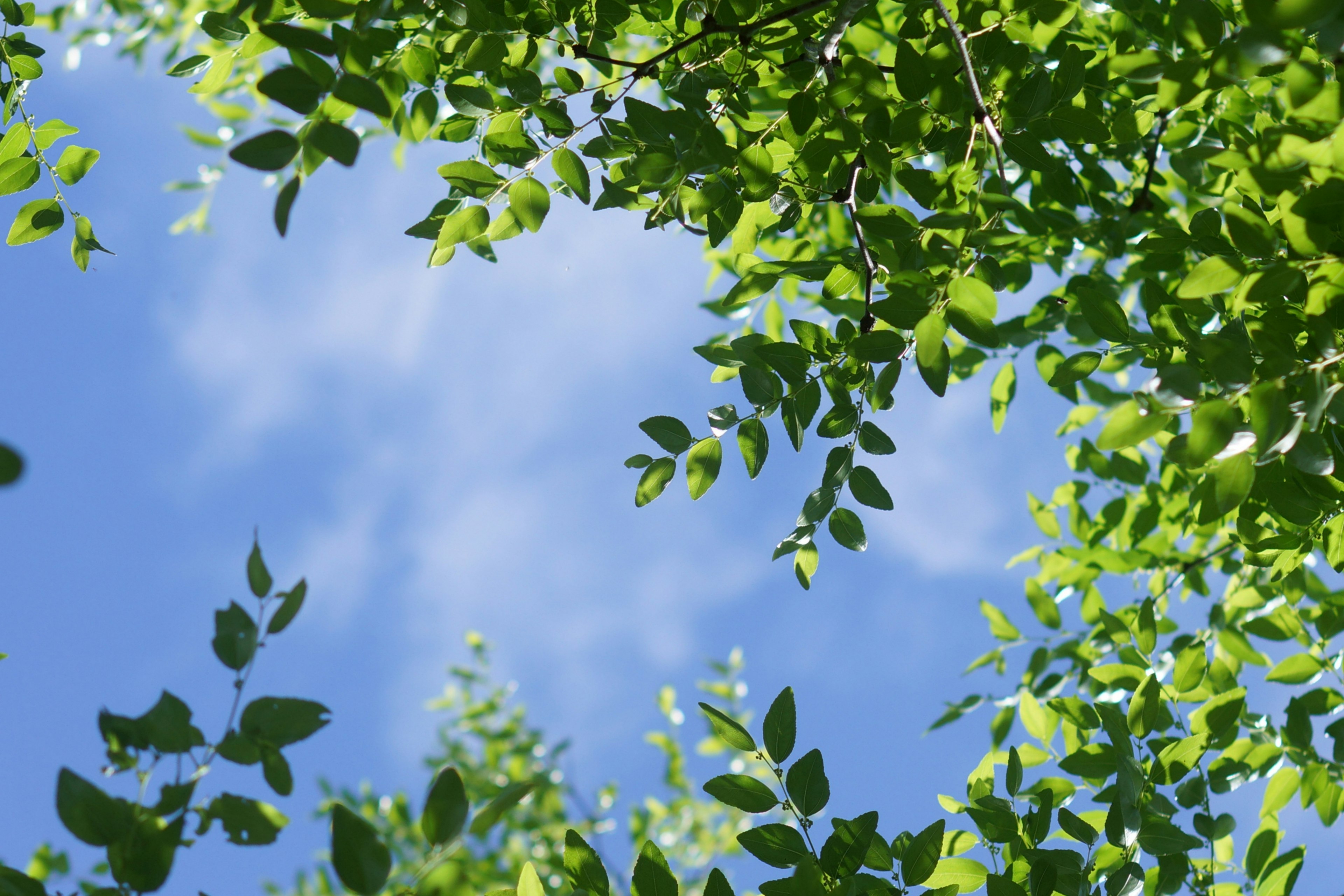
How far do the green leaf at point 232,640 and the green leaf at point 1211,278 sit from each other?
111 cm

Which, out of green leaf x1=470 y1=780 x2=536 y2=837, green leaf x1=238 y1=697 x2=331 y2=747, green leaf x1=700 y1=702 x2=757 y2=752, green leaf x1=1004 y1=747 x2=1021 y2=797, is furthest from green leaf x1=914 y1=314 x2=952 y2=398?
green leaf x1=238 y1=697 x2=331 y2=747

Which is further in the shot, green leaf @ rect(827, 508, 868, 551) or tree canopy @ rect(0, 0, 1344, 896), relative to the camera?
green leaf @ rect(827, 508, 868, 551)

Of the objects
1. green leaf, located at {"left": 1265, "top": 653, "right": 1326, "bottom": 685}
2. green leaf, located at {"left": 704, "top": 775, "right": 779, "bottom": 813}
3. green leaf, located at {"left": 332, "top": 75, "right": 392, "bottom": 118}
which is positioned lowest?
green leaf, located at {"left": 704, "top": 775, "right": 779, "bottom": 813}

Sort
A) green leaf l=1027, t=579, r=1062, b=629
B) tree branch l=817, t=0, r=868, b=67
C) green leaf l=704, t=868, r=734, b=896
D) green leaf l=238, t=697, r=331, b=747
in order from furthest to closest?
green leaf l=1027, t=579, r=1062, b=629
tree branch l=817, t=0, r=868, b=67
green leaf l=704, t=868, r=734, b=896
green leaf l=238, t=697, r=331, b=747

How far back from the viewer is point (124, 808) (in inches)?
31.0

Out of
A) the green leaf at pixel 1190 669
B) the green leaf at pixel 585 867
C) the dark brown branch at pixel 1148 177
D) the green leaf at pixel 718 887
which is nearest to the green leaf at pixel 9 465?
the green leaf at pixel 585 867

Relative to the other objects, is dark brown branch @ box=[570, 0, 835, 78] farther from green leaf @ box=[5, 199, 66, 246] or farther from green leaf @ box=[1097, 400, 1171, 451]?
green leaf @ box=[5, 199, 66, 246]

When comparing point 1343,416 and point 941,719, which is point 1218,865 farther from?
point 1343,416

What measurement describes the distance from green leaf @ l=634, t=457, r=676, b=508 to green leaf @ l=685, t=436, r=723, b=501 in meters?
0.03

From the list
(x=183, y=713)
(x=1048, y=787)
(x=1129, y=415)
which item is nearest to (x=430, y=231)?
(x=183, y=713)

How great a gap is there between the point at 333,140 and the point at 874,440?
97cm

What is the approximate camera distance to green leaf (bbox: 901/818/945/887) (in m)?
1.18

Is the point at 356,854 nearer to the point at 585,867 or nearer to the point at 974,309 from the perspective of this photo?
the point at 585,867

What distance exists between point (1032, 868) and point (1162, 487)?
158 cm
